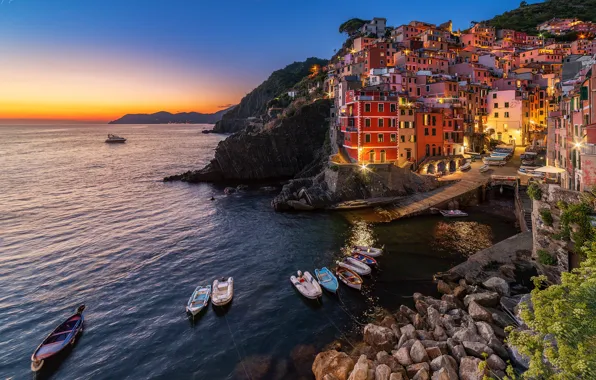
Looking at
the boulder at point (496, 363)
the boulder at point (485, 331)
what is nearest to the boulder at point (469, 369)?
the boulder at point (496, 363)

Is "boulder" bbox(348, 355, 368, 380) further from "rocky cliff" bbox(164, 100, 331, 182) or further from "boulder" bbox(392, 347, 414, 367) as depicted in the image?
"rocky cliff" bbox(164, 100, 331, 182)

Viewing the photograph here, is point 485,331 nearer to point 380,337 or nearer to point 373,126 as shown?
point 380,337

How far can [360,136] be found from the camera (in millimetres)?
57781

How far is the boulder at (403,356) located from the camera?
1855 cm

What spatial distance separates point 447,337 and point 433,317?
186 centimetres

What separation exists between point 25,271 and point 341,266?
3191 cm

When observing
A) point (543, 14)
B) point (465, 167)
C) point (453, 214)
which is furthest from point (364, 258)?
point (543, 14)

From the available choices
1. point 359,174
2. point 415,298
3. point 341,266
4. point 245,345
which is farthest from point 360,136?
point 245,345

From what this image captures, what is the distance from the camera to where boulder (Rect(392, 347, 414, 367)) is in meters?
18.5

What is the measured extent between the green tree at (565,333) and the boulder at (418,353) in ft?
26.0

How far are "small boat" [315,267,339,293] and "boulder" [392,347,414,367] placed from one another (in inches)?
385

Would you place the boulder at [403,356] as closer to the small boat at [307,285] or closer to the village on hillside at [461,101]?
the small boat at [307,285]

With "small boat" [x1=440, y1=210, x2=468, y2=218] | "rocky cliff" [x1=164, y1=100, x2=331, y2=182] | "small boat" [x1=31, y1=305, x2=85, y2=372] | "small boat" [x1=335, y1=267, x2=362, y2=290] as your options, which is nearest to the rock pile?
"small boat" [x1=335, y1=267, x2=362, y2=290]

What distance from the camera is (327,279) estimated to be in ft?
99.3
